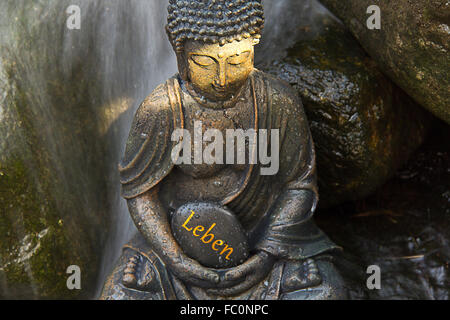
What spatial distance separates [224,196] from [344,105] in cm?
111

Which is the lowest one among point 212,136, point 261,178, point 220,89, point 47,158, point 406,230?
point 406,230

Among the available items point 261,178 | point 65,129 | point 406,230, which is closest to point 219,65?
point 261,178

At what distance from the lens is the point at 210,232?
3.08 m

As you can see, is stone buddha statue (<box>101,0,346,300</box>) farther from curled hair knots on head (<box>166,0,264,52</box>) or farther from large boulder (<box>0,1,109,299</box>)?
large boulder (<box>0,1,109,299</box>)

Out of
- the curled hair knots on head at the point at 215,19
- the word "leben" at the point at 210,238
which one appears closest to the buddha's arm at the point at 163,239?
the word "leben" at the point at 210,238

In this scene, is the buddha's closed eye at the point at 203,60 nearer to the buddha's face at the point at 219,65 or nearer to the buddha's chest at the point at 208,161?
the buddha's face at the point at 219,65

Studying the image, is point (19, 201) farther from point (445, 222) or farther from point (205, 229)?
point (445, 222)

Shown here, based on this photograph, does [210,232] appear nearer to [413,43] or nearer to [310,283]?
[310,283]

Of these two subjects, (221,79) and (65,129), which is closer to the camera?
(221,79)

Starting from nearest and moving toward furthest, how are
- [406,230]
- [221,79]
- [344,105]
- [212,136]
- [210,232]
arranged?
1. [221,79]
2. [212,136]
3. [210,232]
4. [344,105]
5. [406,230]

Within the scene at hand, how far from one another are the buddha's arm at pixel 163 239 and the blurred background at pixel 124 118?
3.12 feet

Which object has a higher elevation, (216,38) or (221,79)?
(216,38)

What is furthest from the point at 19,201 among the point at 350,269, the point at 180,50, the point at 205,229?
the point at 350,269

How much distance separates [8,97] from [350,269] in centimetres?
238
